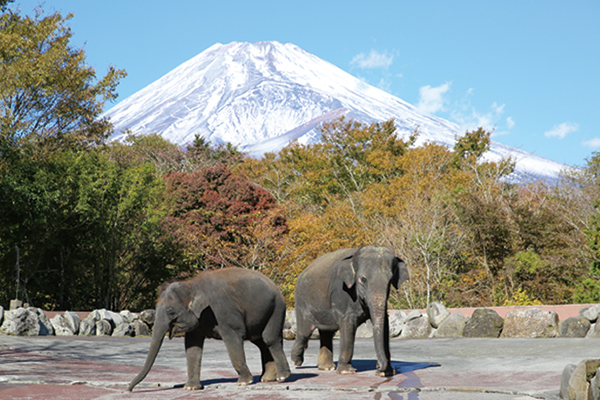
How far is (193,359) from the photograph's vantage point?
8.08 m

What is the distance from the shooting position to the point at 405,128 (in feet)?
539

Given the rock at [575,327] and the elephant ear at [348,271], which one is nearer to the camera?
the elephant ear at [348,271]

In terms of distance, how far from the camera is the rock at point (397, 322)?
19016 mm

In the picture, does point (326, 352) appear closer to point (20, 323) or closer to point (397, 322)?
point (397, 322)

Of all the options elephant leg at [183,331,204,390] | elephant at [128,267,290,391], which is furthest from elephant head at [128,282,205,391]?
elephant leg at [183,331,204,390]

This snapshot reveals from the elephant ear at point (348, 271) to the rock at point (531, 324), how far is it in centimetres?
870

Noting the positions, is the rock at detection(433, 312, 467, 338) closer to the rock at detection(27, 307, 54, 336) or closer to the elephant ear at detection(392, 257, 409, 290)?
the elephant ear at detection(392, 257, 409, 290)

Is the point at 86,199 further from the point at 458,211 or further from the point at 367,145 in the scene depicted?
the point at 367,145

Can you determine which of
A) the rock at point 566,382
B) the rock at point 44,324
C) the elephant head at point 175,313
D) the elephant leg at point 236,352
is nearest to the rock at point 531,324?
the rock at point 566,382

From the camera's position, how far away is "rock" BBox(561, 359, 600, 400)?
20.9 ft

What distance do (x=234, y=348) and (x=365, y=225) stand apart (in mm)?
22592

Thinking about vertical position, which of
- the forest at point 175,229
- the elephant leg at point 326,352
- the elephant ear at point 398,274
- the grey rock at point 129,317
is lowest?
the elephant leg at point 326,352

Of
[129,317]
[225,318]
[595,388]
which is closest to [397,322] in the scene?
[129,317]

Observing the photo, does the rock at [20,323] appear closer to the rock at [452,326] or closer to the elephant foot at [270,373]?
the elephant foot at [270,373]
